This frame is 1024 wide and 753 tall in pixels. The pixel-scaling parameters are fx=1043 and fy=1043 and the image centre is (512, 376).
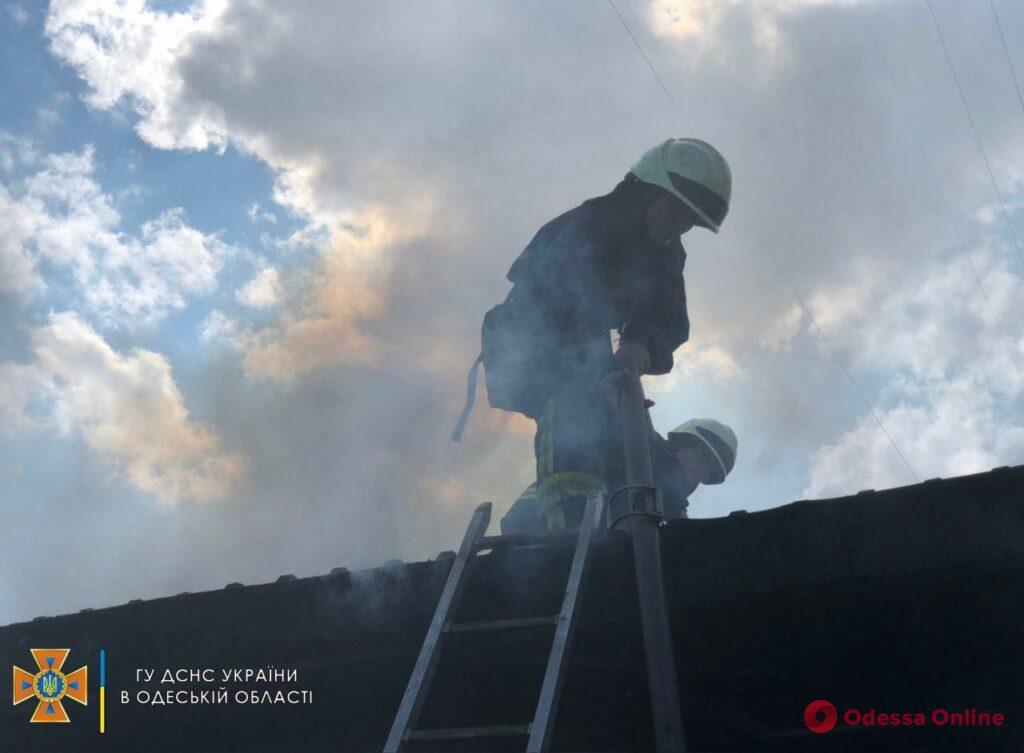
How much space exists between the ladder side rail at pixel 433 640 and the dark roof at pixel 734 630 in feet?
0.40

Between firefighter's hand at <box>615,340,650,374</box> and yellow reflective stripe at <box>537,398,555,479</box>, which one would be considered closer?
firefighter's hand at <box>615,340,650,374</box>

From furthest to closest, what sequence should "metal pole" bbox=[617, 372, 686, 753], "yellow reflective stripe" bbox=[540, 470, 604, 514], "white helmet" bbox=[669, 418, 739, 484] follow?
"white helmet" bbox=[669, 418, 739, 484] < "yellow reflective stripe" bbox=[540, 470, 604, 514] < "metal pole" bbox=[617, 372, 686, 753]

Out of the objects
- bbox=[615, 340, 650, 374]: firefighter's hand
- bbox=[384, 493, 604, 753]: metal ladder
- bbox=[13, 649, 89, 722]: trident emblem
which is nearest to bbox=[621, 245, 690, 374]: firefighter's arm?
bbox=[615, 340, 650, 374]: firefighter's hand

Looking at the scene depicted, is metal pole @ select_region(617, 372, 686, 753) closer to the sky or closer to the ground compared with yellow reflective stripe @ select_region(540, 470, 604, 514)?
closer to the ground

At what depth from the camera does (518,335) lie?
5.97 m

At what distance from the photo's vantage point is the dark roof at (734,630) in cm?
362

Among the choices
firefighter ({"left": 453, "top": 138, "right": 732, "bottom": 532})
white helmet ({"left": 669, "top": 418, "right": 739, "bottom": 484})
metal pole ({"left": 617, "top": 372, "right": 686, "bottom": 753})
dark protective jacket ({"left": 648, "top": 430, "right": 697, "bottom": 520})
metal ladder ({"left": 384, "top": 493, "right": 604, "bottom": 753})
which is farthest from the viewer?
white helmet ({"left": 669, "top": 418, "right": 739, "bottom": 484})

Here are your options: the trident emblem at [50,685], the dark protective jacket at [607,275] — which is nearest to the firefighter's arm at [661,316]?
the dark protective jacket at [607,275]

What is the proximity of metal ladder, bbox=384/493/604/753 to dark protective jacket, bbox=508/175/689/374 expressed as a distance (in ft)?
5.31

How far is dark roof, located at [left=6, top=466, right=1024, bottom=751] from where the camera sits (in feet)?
11.9

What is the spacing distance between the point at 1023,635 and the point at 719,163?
3318 mm

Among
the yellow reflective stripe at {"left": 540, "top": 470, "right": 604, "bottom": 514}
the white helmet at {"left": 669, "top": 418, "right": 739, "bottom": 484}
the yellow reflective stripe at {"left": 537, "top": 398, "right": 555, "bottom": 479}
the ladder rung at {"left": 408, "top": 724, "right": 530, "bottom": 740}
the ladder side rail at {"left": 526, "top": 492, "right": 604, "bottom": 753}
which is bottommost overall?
the ladder rung at {"left": 408, "top": 724, "right": 530, "bottom": 740}

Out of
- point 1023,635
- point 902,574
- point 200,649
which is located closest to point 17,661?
point 200,649

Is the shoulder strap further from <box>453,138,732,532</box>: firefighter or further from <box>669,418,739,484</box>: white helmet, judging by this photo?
<box>669,418,739,484</box>: white helmet
